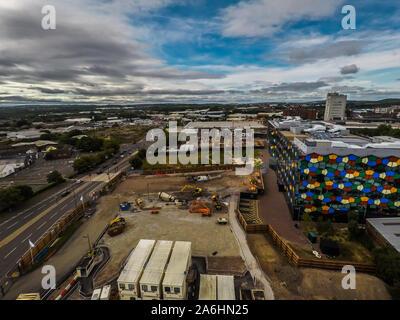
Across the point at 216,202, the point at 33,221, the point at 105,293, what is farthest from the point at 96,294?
the point at 216,202

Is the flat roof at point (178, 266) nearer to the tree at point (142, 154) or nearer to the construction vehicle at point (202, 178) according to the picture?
the construction vehicle at point (202, 178)

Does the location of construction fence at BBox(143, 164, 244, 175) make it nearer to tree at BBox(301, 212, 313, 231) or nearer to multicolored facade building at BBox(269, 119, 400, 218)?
multicolored facade building at BBox(269, 119, 400, 218)

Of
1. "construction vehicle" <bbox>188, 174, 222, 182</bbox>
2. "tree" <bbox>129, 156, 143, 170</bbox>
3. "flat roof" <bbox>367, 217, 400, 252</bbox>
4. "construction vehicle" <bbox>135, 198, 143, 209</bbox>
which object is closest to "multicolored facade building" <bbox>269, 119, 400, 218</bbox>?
"flat roof" <bbox>367, 217, 400, 252</bbox>

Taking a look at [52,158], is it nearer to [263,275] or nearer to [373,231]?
[263,275]

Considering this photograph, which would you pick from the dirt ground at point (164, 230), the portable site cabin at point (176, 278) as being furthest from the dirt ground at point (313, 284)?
the portable site cabin at point (176, 278)

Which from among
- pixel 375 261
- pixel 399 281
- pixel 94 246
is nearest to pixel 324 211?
pixel 375 261
